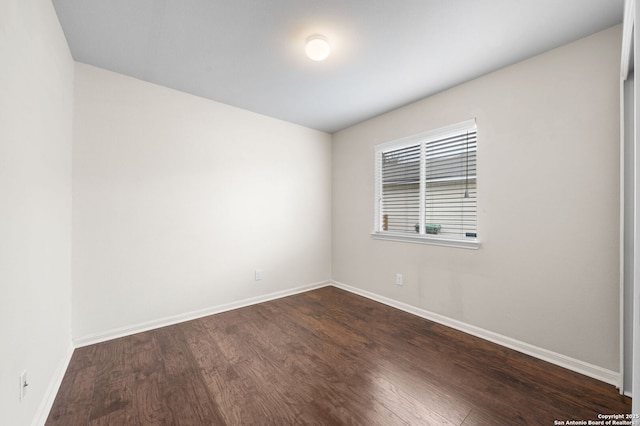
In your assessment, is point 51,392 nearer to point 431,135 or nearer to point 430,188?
point 430,188

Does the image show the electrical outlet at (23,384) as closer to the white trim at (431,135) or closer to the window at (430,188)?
the window at (430,188)

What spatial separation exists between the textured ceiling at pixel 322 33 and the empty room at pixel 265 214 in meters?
0.02

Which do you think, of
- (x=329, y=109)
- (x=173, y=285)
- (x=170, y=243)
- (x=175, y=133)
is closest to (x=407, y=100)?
(x=329, y=109)

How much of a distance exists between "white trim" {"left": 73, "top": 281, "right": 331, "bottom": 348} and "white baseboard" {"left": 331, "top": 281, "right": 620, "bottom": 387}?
5.20 ft

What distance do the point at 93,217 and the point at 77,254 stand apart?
342mm

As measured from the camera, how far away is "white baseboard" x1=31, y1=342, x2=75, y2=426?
4.73 ft

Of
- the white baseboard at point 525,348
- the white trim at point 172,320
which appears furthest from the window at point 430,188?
the white trim at point 172,320

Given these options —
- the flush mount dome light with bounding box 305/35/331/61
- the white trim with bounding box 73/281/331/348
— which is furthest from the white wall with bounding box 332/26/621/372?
the white trim with bounding box 73/281/331/348

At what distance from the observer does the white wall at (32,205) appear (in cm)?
114

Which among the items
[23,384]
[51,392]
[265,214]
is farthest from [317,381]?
[265,214]

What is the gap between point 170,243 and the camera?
9.01 feet

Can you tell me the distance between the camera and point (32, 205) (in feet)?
4.68

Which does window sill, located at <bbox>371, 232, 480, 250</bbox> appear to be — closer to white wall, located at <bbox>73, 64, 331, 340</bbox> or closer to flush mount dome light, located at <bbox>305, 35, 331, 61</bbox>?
white wall, located at <bbox>73, 64, 331, 340</bbox>

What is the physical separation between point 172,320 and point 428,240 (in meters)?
2.93
